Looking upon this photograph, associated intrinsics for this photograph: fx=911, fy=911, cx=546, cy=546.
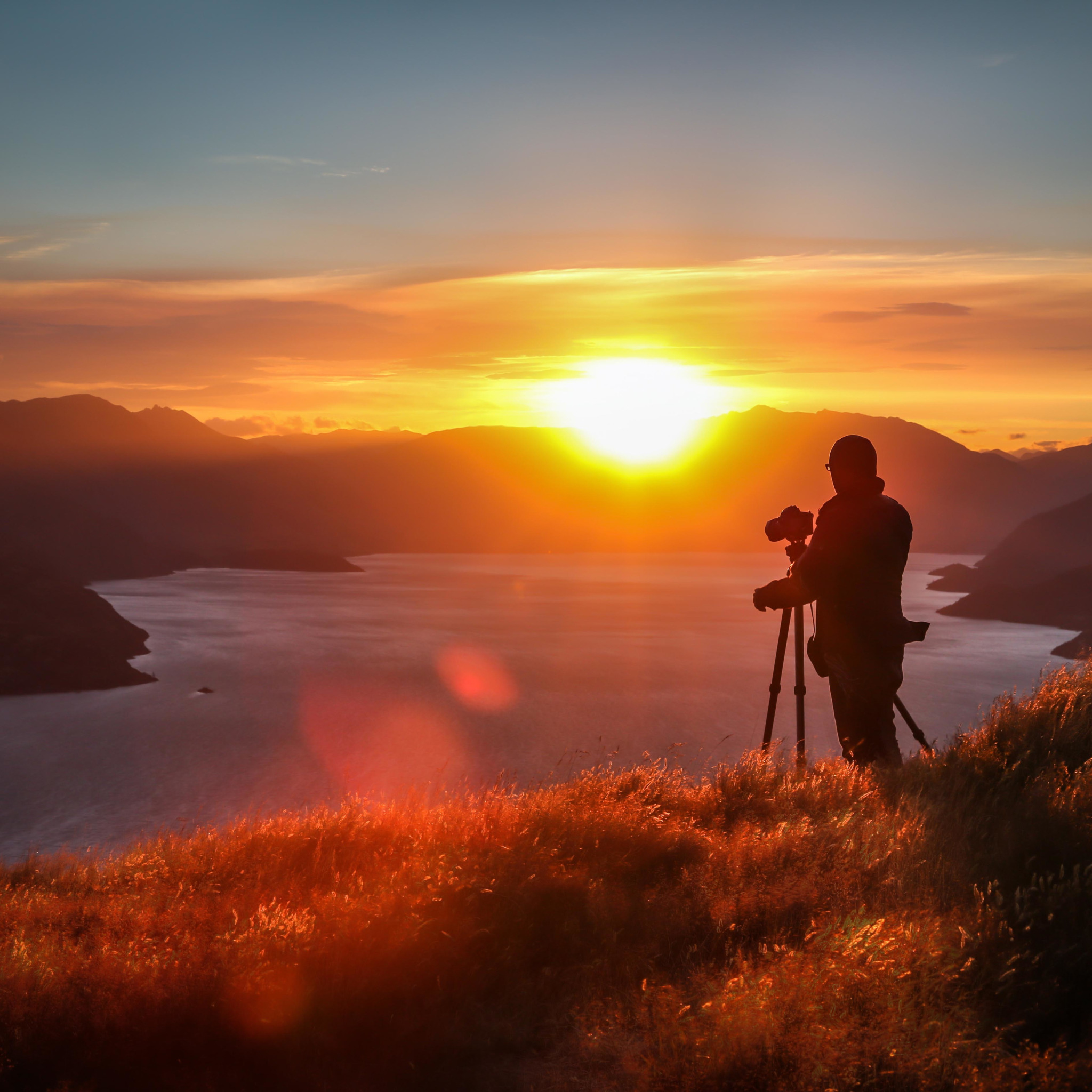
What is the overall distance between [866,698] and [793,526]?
1.33 meters

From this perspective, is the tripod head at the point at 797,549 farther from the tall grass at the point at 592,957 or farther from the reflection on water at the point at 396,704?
the reflection on water at the point at 396,704

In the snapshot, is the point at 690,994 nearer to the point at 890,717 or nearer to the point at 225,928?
the point at 225,928

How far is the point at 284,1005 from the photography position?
337 cm

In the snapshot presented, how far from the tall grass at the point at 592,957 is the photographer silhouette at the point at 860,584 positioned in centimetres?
124

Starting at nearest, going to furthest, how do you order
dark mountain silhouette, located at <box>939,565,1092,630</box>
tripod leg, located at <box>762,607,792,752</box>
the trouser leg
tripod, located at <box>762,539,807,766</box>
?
1. the trouser leg
2. tripod, located at <box>762,539,807,766</box>
3. tripod leg, located at <box>762,607,792,752</box>
4. dark mountain silhouette, located at <box>939,565,1092,630</box>

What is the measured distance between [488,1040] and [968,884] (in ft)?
7.01

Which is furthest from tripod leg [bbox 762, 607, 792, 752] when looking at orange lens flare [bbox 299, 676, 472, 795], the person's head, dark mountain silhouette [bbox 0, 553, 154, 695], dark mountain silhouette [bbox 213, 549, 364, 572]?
dark mountain silhouette [bbox 213, 549, 364, 572]

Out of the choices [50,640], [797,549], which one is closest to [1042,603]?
[50,640]

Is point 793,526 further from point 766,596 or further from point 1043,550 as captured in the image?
point 1043,550

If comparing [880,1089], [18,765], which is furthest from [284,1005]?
[18,765]

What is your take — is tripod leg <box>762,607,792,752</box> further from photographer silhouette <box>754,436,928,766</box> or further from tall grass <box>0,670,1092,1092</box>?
tall grass <box>0,670,1092,1092</box>

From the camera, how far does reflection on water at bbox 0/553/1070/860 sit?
124 feet

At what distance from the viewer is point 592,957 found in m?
3.78

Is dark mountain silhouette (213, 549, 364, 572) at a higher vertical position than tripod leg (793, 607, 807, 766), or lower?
lower
